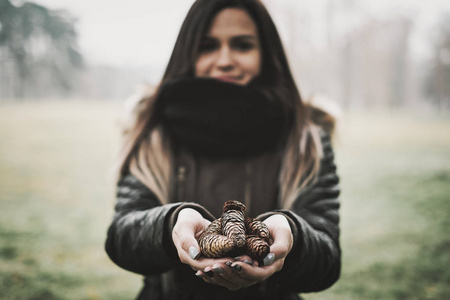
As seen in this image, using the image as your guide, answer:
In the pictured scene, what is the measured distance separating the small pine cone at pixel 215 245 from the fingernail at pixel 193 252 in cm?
2

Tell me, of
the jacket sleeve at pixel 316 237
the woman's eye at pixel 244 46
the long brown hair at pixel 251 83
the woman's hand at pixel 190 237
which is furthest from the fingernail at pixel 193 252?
the woman's eye at pixel 244 46

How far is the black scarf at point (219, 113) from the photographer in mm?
1173

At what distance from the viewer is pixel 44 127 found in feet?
9.86

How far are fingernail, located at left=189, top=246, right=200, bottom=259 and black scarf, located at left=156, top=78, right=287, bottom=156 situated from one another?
0.57 metres

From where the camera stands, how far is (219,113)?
1176mm

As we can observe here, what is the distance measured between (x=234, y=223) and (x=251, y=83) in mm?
734

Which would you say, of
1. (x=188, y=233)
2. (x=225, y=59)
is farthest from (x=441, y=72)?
(x=188, y=233)

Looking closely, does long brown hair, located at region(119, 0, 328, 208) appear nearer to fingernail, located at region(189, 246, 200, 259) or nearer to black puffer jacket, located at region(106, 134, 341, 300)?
black puffer jacket, located at region(106, 134, 341, 300)

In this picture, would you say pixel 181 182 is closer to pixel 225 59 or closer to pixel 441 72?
pixel 225 59

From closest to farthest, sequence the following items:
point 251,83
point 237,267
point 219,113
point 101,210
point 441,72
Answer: point 237,267 → point 219,113 → point 251,83 → point 101,210 → point 441,72

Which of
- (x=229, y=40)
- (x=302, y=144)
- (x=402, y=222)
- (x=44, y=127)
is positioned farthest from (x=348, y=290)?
(x=44, y=127)

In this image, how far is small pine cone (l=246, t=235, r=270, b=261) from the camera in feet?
2.17

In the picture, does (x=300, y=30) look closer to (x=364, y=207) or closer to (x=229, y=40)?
(x=364, y=207)

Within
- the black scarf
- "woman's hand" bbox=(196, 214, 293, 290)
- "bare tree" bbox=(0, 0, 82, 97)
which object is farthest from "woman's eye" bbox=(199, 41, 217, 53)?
"bare tree" bbox=(0, 0, 82, 97)
